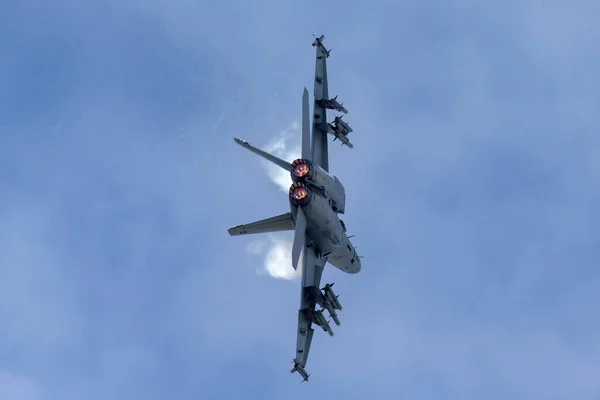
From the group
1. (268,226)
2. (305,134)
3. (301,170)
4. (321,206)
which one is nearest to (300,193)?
(301,170)

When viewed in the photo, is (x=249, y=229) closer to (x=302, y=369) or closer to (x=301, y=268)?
(x=301, y=268)

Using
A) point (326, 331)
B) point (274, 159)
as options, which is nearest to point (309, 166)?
point (274, 159)

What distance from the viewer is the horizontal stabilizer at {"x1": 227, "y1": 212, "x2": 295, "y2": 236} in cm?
5734

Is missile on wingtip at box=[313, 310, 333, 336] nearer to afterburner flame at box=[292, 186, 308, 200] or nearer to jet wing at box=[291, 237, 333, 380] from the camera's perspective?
jet wing at box=[291, 237, 333, 380]

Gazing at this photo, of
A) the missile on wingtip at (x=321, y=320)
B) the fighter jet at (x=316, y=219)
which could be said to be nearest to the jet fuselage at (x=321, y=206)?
the fighter jet at (x=316, y=219)

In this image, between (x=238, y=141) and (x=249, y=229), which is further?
(x=249, y=229)

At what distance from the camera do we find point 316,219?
56031 millimetres

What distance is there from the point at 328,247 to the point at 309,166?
31.2 ft

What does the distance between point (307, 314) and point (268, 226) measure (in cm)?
818

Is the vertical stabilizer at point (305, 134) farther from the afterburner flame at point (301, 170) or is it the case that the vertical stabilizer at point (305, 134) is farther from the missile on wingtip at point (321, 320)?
the missile on wingtip at point (321, 320)

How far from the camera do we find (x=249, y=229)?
60281mm

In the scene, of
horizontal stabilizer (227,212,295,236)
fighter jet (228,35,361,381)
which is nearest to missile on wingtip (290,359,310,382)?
fighter jet (228,35,361,381)

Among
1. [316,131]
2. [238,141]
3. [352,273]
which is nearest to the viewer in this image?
[238,141]

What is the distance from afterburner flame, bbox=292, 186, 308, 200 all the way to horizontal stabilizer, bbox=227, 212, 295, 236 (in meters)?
2.94
